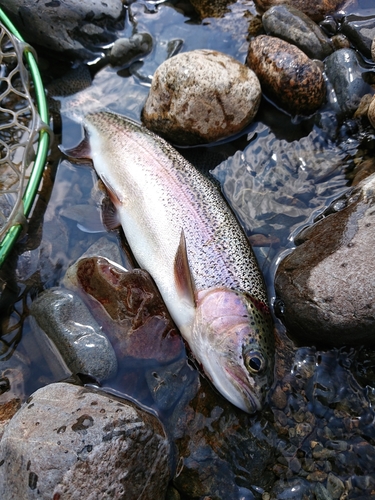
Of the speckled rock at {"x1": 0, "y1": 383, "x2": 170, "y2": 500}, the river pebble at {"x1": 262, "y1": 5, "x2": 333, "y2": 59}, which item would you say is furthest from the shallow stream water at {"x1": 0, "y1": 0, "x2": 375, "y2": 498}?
the speckled rock at {"x1": 0, "y1": 383, "x2": 170, "y2": 500}

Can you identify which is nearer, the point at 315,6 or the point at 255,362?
the point at 255,362

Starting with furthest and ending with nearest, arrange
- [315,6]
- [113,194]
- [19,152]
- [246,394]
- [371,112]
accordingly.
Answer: [315,6] < [19,152] < [113,194] < [371,112] < [246,394]

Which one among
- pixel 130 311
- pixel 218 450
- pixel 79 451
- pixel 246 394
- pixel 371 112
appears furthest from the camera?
pixel 371 112

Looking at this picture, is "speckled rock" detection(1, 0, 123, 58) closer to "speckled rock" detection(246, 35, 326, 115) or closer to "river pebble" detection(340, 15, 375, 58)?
"speckled rock" detection(246, 35, 326, 115)

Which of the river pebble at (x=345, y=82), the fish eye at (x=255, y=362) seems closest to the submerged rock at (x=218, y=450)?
the fish eye at (x=255, y=362)

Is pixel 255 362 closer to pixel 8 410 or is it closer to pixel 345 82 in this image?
pixel 8 410

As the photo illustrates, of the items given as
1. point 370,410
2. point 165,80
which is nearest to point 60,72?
point 165,80

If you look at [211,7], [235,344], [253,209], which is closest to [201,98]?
[253,209]
